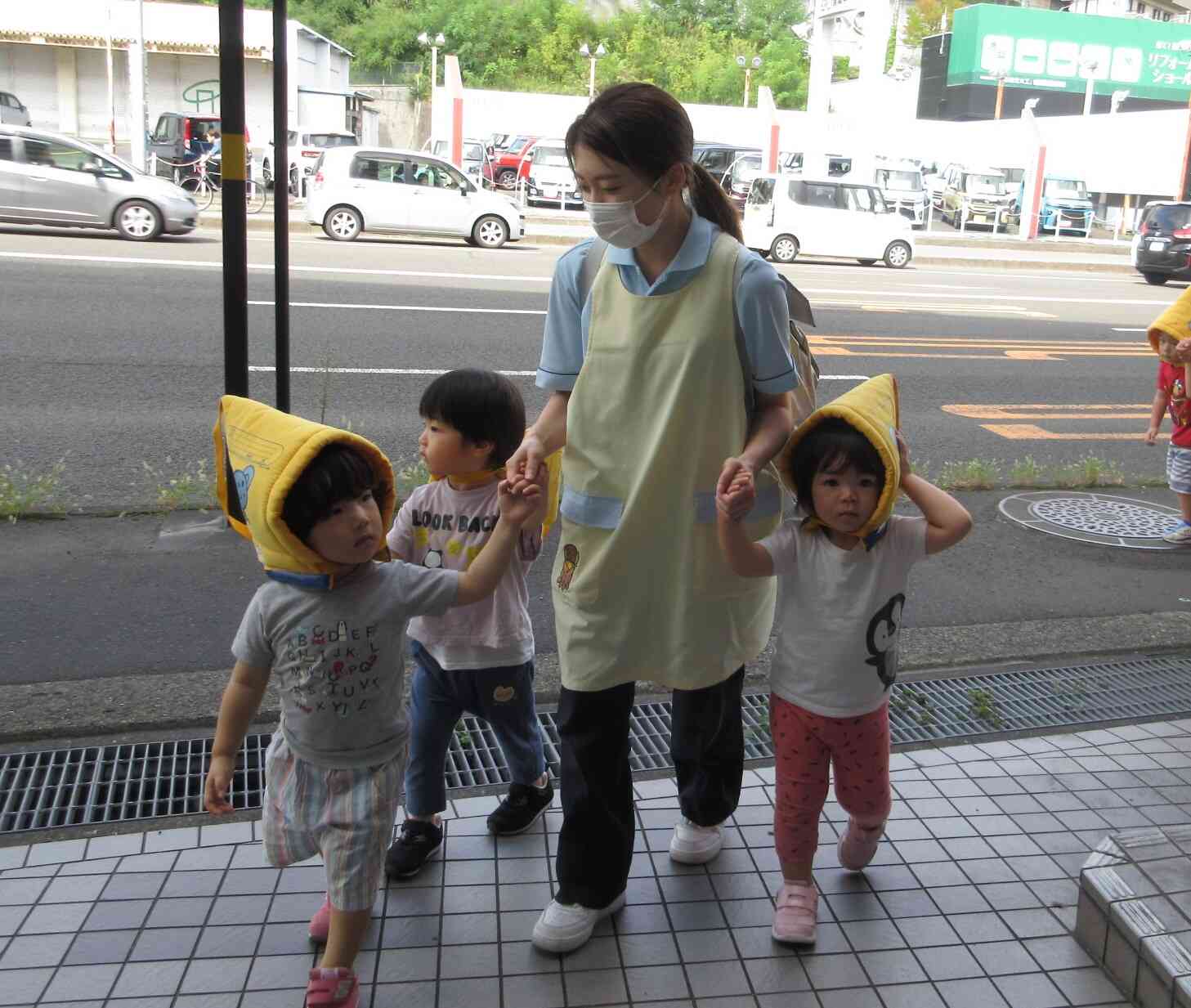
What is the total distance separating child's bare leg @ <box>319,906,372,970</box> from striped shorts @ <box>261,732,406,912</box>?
0.07 ft

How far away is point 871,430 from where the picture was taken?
247cm

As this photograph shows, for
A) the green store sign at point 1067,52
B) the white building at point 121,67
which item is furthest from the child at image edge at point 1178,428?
the green store sign at point 1067,52

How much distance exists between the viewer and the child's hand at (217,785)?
7.77 feet

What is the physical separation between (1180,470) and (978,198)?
103ft

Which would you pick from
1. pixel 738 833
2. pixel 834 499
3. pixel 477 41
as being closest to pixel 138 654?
pixel 738 833

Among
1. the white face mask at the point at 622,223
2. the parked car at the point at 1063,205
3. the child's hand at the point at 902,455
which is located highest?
the parked car at the point at 1063,205

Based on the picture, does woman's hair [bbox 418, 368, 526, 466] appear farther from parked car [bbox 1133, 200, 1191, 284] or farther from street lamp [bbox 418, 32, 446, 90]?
street lamp [bbox 418, 32, 446, 90]

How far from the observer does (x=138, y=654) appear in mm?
4148

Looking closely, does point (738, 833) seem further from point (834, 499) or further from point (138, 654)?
point (138, 654)

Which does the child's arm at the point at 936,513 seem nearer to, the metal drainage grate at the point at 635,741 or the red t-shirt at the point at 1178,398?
the metal drainage grate at the point at 635,741

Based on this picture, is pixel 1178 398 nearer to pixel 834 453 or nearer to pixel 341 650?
pixel 834 453

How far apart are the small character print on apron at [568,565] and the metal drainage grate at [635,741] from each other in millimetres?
964

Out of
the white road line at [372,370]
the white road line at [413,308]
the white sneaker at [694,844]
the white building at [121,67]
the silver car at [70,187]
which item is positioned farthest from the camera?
the white building at [121,67]

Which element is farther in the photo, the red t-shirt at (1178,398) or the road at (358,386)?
the red t-shirt at (1178,398)
